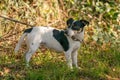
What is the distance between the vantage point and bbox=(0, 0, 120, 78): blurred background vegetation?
7.99m

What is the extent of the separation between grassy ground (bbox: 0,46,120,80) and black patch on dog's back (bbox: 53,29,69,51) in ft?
1.18

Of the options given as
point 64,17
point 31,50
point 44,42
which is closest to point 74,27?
point 44,42

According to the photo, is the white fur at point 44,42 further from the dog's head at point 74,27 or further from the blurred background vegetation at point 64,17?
the blurred background vegetation at point 64,17

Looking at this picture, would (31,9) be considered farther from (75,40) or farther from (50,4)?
(75,40)

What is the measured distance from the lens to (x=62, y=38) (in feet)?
21.6

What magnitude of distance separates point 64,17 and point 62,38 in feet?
8.47

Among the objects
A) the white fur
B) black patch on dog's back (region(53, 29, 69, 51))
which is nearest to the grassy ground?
the white fur

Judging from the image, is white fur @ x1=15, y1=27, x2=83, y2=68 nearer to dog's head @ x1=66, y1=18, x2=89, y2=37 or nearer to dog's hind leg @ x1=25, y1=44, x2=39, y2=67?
dog's hind leg @ x1=25, y1=44, x2=39, y2=67

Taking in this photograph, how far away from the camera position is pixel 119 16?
9000 millimetres

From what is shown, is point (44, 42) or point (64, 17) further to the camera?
point (64, 17)

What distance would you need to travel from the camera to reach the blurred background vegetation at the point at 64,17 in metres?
7.99

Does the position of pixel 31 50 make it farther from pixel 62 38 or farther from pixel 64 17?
pixel 64 17

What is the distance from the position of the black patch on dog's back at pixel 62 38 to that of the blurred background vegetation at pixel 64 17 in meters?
1.03

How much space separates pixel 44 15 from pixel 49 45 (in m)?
2.15
